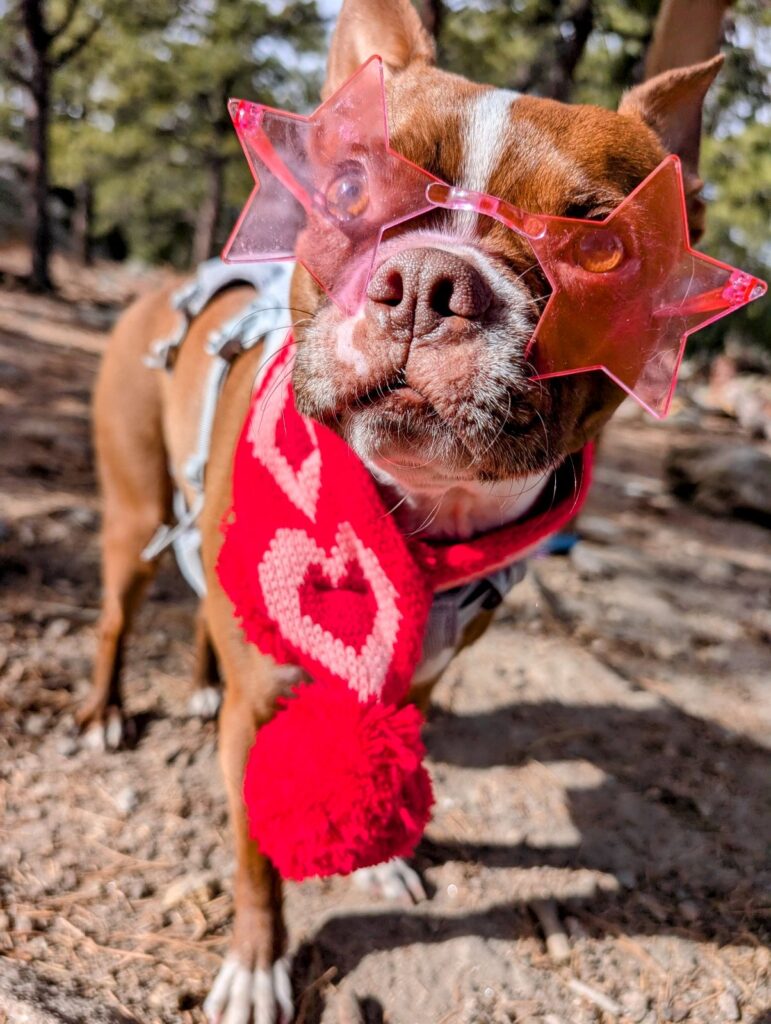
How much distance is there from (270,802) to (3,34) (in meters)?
16.6

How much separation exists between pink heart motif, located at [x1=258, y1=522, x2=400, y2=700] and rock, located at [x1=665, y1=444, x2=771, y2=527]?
5.76 metres

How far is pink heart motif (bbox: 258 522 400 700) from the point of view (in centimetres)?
192

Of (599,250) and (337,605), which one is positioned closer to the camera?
(599,250)

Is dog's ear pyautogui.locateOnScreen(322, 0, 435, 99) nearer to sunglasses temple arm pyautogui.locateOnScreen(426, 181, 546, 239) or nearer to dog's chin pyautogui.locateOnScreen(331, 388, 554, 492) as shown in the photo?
sunglasses temple arm pyautogui.locateOnScreen(426, 181, 546, 239)

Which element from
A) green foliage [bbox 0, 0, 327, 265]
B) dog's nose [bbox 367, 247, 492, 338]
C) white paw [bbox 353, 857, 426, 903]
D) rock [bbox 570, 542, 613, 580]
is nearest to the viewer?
dog's nose [bbox 367, 247, 492, 338]

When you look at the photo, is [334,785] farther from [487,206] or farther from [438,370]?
[487,206]

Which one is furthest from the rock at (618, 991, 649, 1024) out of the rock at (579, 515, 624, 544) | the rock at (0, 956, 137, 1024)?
the rock at (579, 515, 624, 544)

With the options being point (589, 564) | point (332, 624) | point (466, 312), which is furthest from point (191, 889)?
point (589, 564)

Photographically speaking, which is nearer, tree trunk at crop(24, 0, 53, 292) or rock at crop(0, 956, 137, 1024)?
rock at crop(0, 956, 137, 1024)

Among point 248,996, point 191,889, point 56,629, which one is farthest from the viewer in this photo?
point 56,629

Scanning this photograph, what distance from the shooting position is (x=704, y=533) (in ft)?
21.0

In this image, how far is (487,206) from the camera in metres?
1.55

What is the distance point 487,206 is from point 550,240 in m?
0.14

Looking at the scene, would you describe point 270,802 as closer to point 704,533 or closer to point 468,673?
point 468,673
